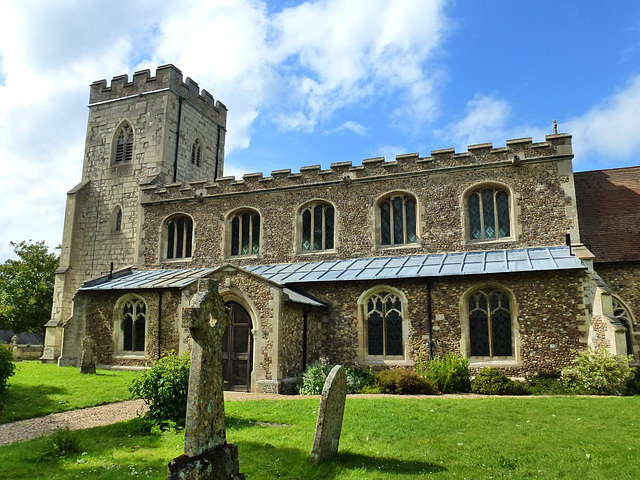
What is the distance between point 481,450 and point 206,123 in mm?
24574

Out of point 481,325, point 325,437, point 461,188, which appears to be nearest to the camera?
point 325,437

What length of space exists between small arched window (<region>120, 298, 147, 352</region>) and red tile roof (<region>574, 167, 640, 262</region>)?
53.0 feet

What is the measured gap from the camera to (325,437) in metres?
7.02

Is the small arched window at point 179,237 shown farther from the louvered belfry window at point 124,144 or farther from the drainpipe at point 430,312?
the drainpipe at point 430,312

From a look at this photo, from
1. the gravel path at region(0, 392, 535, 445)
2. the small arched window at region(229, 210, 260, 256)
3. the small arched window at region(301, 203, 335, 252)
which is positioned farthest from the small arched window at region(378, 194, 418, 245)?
the gravel path at region(0, 392, 535, 445)

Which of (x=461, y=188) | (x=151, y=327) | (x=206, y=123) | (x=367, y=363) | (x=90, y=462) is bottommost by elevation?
(x=90, y=462)

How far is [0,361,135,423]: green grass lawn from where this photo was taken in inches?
444

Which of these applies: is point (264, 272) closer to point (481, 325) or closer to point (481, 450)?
point (481, 325)

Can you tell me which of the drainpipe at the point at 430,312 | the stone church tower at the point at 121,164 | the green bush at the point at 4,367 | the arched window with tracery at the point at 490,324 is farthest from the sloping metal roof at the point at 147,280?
the arched window with tracery at the point at 490,324

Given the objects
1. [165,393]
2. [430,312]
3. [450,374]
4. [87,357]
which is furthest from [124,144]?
[450,374]

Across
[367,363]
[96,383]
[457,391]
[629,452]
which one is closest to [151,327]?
[96,383]

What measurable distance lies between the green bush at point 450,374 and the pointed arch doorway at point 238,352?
17.0 ft

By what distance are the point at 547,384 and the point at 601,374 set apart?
1377mm

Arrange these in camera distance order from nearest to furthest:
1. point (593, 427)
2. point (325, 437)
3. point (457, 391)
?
point (325, 437) → point (593, 427) → point (457, 391)
